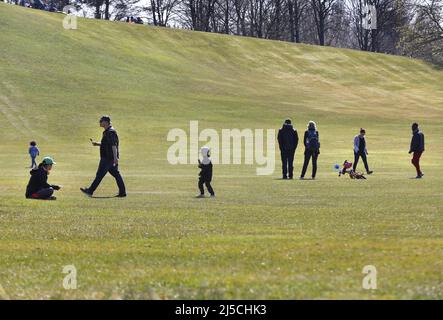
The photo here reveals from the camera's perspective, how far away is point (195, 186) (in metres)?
27.3

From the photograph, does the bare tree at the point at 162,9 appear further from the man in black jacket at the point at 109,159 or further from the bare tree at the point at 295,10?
the man in black jacket at the point at 109,159

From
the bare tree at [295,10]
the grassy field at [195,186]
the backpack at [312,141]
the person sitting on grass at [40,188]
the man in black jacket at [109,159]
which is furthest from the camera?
the bare tree at [295,10]

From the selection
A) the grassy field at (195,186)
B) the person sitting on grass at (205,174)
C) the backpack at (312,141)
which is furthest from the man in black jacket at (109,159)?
the backpack at (312,141)

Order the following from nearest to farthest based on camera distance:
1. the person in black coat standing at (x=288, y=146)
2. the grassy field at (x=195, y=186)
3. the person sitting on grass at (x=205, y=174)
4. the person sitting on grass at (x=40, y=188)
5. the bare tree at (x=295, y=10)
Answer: the grassy field at (x=195, y=186), the person sitting on grass at (x=40, y=188), the person sitting on grass at (x=205, y=174), the person in black coat standing at (x=288, y=146), the bare tree at (x=295, y=10)

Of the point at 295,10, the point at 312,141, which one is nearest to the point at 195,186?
Answer: the point at 312,141

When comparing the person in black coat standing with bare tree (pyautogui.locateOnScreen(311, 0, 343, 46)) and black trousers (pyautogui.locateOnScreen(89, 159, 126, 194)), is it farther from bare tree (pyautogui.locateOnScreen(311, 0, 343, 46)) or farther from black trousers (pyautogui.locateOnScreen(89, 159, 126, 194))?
bare tree (pyautogui.locateOnScreen(311, 0, 343, 46))

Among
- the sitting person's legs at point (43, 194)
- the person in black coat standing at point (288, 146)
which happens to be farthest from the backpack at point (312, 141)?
the sitting person's legs at point (43, 194)

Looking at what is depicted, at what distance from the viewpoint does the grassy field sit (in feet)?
32.5

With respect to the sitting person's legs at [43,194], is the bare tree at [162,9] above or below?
above

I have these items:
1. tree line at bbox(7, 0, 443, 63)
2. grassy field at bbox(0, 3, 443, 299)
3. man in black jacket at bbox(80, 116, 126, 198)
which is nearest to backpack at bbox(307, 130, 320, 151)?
grassy field at bbox(0, 3, 443, 299)

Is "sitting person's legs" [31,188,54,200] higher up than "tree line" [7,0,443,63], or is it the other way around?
"tree line" [7,0,443,63]

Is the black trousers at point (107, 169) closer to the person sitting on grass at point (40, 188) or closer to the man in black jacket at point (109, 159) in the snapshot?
the man in black jacket at point (109, 159)

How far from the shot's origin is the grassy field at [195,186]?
9906 mm

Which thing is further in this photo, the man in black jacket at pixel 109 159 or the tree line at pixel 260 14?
the tree line at pixel 260 14
